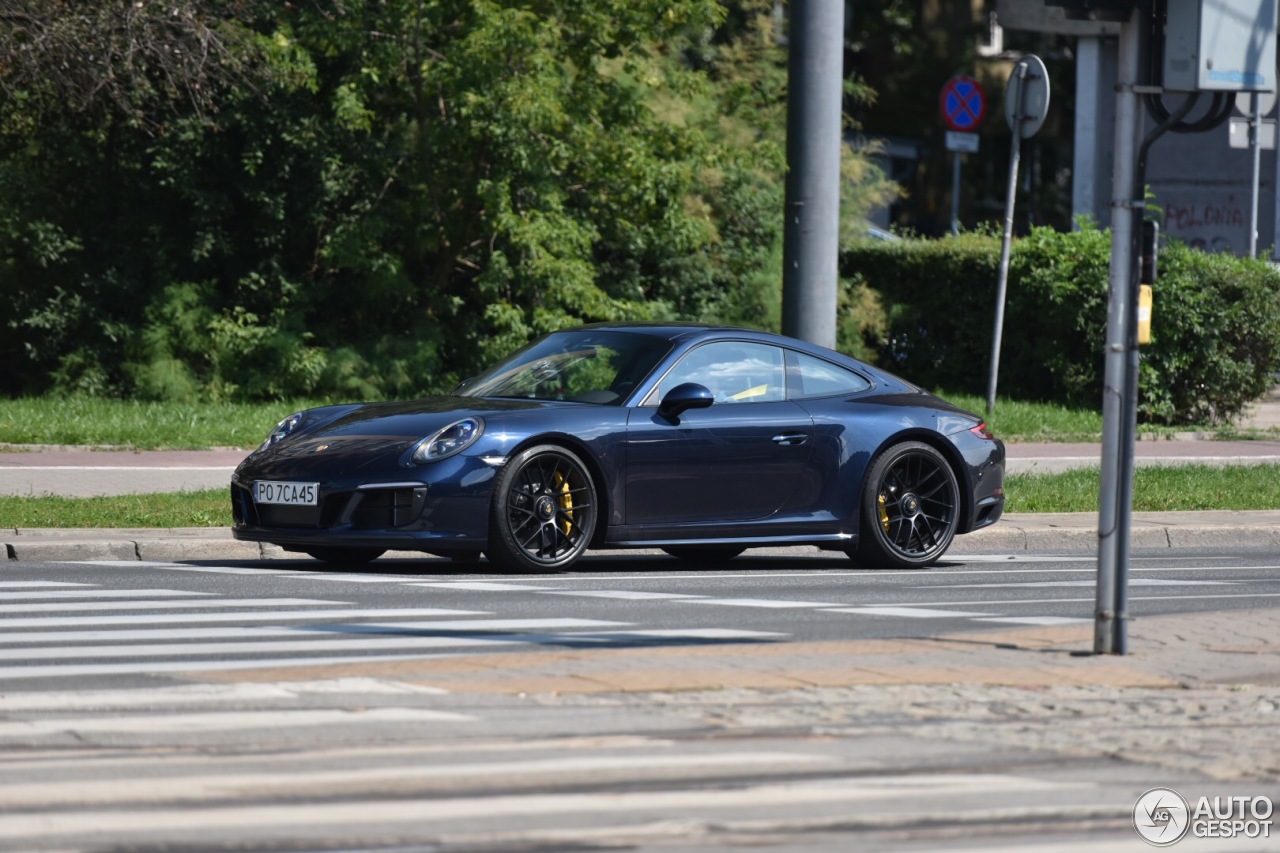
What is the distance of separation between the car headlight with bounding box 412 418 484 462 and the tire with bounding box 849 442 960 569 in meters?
2.46

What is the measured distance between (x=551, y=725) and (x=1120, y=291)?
2838 millimetres

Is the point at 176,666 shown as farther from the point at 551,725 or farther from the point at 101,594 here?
the point at 101,594

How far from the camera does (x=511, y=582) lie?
10.7 m

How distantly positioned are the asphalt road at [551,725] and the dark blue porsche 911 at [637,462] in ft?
1.69

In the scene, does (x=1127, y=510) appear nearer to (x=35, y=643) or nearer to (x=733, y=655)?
(x=733, y=655)

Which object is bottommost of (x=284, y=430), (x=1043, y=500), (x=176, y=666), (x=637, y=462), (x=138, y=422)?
(x=1043, y=500)

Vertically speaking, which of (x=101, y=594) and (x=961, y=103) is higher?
(x=961, y=103)

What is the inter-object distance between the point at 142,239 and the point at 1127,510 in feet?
60.9

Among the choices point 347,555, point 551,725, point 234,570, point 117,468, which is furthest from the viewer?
point 117,468

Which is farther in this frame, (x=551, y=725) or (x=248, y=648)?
(x=248, y=648)

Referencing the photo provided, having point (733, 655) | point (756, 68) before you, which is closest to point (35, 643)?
point (733, 655)

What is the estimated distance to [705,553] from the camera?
13.2 metres

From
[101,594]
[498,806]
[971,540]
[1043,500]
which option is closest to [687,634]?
[101,594]

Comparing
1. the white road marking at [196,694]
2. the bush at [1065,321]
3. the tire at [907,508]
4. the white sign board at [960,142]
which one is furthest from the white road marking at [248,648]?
the white sign board at [960,142]
